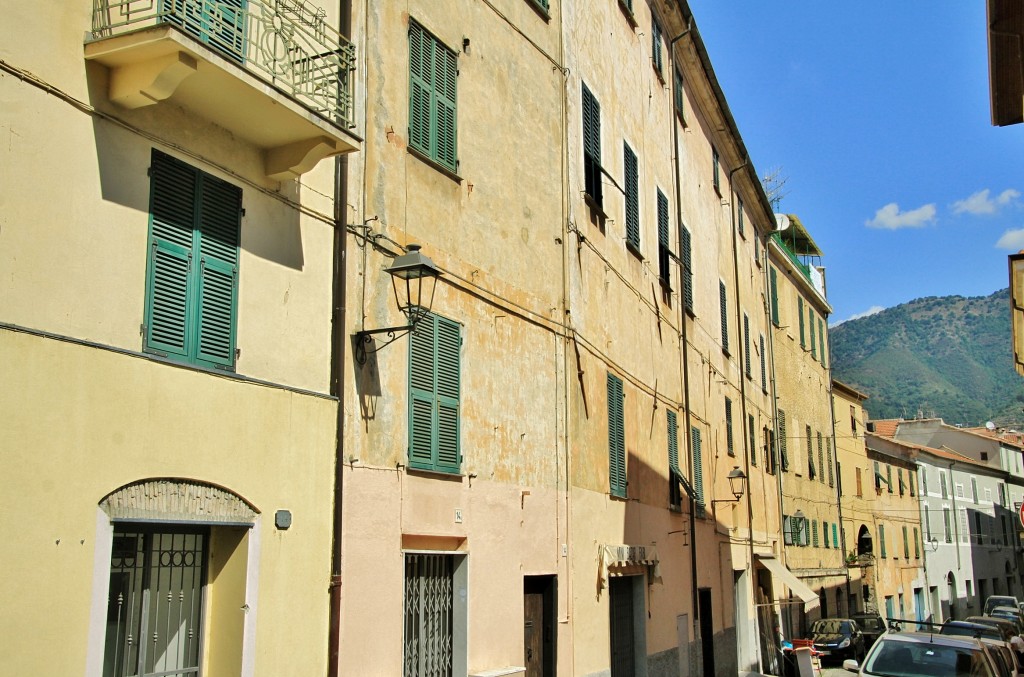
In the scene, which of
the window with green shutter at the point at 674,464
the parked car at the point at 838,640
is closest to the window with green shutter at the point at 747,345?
the parked car at the point at 838,640

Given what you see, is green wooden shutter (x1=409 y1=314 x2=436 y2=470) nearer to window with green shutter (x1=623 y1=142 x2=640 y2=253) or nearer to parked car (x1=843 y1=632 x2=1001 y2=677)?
parked car (x1=843 y1=632 x2=1001 y2=677)

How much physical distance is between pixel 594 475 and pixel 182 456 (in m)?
8.37

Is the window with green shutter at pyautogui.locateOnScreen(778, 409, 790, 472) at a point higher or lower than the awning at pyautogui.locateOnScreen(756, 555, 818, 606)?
higher

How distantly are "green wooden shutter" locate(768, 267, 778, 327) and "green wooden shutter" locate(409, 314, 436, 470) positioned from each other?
2521 centimetres

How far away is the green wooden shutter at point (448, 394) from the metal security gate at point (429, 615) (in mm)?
1057

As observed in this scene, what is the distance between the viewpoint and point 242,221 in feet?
28.5

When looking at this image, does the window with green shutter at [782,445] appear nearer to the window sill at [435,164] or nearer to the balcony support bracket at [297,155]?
the window sill at [435,164]

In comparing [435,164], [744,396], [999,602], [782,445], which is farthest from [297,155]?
[999,602]

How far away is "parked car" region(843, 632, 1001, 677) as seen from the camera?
13.3 m

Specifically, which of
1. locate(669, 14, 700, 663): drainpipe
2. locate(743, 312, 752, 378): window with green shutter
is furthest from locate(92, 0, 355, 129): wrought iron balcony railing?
locate(743, 312, 752, 378): window with green shutter

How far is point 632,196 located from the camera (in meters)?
18.5

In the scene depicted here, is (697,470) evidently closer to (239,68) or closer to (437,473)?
(437,473)

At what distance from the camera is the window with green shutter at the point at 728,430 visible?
83.2 ft

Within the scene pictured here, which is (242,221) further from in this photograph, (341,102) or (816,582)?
(816,582)
